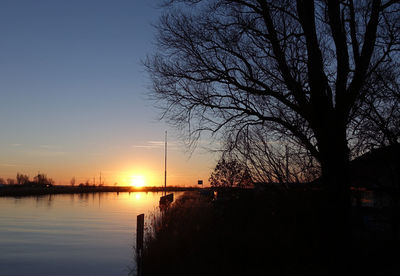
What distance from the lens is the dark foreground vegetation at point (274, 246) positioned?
975cm

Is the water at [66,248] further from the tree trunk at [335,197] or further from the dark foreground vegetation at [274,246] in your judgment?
the tree trunk at [335,197]

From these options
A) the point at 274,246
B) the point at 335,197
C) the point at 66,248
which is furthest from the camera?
the point at 66,248

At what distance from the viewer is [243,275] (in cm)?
957

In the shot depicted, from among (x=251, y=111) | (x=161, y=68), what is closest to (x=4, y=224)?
(x=161, y=68)

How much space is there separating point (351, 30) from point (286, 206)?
5196 millimetres

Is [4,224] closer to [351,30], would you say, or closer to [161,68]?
[161,68]

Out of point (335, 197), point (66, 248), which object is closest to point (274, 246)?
point (335, 197)

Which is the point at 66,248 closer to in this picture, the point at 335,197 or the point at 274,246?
the point at 274,246

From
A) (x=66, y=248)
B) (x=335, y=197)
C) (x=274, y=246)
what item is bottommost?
(x=66, y=248)

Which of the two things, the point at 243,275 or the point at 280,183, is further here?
the point at 280,183

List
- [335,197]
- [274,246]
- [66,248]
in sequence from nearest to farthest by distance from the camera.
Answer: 1. [335,197]
2. [274,246]
3. [66,248]

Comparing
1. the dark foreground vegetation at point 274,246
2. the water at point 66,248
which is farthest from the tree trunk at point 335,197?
the water at point 66,248

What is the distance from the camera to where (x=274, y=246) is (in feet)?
34.9

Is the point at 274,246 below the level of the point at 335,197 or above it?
below
